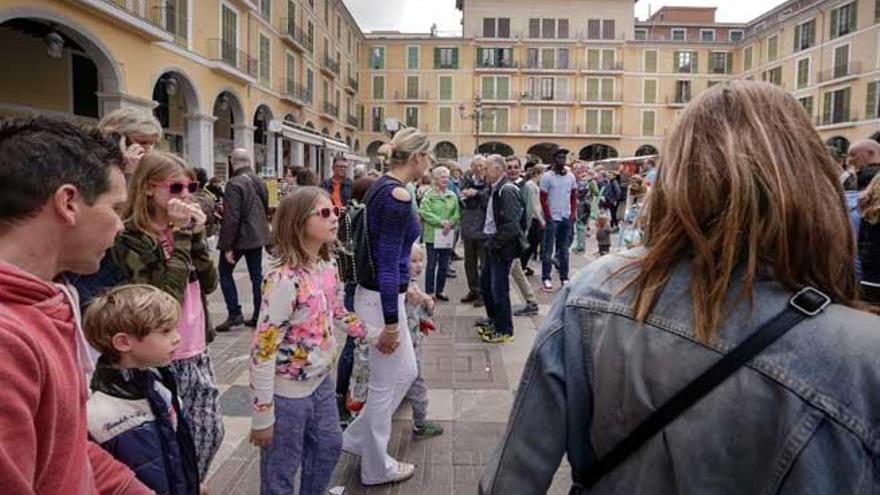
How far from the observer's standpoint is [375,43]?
158 feet

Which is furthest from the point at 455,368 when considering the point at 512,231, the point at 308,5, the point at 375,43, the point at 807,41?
the point at 375,43

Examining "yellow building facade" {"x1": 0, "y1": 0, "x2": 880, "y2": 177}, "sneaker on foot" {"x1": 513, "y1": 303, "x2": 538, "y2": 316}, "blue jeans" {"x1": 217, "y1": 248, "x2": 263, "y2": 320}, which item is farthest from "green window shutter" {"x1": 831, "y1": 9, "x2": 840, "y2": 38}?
"blue jeans" {"x1": 217, "y1": 248, "x2": 263, "y2": 320}

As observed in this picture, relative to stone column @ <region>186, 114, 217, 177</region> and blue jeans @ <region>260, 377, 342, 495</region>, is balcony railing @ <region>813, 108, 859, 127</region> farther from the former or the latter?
blue jeans @ <region>260, 377, 342, 495</region>

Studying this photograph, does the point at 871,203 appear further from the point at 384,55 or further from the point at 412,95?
the point at 384,55

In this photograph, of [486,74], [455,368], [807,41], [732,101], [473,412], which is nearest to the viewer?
[732,101]

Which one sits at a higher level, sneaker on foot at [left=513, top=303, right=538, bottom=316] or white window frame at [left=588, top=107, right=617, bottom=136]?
white window frame at [left=588, top=107, right=617, bottom=136]

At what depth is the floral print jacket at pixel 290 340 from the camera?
2.35 m

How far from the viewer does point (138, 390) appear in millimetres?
1849

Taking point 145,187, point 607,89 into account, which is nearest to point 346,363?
point 145,187

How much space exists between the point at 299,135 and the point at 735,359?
75.5 ft

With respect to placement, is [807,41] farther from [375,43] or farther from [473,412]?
[473,412]

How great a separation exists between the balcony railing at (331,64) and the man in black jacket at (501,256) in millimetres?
33024

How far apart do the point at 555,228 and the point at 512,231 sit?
3225 millimetres

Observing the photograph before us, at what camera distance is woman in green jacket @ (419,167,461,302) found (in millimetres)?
7477
